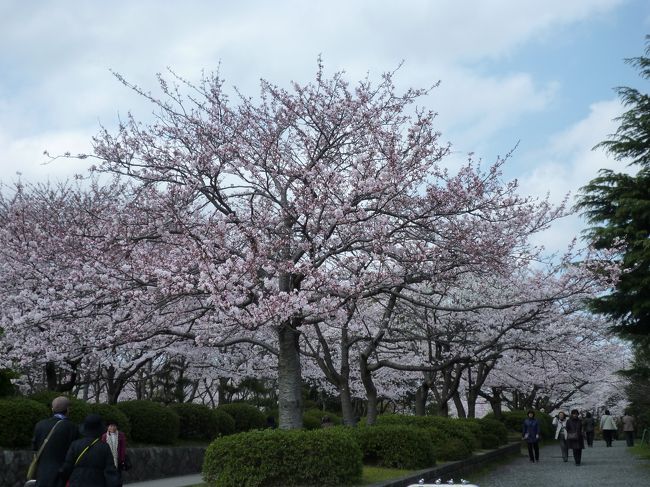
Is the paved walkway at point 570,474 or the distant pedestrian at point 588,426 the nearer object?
the paved walkway at point 570,474

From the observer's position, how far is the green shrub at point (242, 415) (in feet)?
75.2

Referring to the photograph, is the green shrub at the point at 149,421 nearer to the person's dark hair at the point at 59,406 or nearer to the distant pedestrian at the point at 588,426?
the person's dark hair at the point at 59,406

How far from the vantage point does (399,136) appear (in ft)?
43.5

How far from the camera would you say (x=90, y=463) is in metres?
6.61

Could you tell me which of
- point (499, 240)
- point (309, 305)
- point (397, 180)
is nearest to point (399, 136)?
point (397, 180)

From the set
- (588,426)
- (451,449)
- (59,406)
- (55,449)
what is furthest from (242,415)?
(588,426)

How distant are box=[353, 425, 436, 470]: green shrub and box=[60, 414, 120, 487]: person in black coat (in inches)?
358

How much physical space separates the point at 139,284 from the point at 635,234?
12681mm

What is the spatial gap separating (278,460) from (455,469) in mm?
7426

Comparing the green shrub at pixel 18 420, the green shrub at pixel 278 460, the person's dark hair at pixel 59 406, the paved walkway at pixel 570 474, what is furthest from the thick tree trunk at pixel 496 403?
the person's dark hair at pixel 59 406

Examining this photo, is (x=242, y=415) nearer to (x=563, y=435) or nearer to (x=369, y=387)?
(x=369, y=387)

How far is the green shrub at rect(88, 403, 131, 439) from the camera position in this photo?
1492cm

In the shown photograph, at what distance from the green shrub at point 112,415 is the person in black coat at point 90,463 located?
8.10 metres

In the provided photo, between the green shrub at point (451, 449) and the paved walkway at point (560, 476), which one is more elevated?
the green shrub at point (451, 449)
